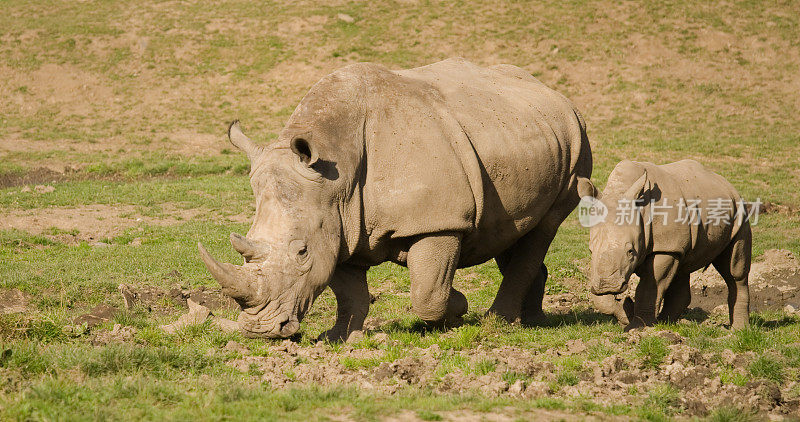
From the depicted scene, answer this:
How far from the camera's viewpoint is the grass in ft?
22.6

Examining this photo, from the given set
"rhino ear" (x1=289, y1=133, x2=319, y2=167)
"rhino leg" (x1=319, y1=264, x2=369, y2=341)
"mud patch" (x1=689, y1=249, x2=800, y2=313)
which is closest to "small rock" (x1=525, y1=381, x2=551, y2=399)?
"rhino leg" (x1=319, y1=264, x2=369, y2=341)

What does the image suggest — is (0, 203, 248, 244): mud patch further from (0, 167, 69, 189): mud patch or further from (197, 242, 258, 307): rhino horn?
(197, 242, 258, 307): rhino horn

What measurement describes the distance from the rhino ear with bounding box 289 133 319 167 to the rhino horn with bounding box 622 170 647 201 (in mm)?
3984

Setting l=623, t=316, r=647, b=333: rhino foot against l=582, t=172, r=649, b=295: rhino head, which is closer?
l=582, t=172, r=649, b=295: rhino head

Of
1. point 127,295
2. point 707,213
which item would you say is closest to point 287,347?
point 127,295

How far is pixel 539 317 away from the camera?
1098 cm

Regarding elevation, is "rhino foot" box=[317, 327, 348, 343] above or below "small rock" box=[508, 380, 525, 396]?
below

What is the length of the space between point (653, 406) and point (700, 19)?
1219 inches

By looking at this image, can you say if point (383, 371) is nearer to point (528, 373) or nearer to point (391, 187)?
point (528, 373)

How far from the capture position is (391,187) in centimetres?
828

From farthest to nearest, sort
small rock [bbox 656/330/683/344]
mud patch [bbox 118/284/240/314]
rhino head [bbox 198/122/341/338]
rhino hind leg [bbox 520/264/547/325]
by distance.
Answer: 1. mud patch [bbox 118/284/240/314]
2. rhino hind leg [bbox 520/264/547/325]
3. small rock [bbox 656/330/683/344]
4. rhino head [bbox 198/122/341/338]

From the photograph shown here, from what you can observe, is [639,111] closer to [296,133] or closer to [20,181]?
[20,181]

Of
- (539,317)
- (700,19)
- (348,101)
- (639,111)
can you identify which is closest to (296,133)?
(348,101)

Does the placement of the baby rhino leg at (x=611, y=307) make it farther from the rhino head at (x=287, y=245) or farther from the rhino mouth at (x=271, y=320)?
the rhino mouth at (x=271, y=320)
